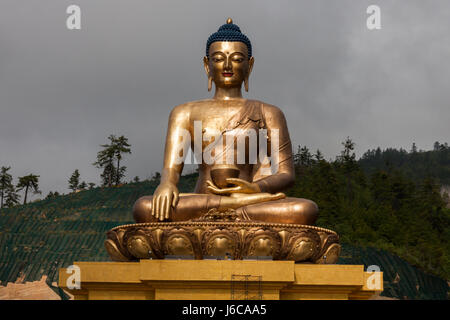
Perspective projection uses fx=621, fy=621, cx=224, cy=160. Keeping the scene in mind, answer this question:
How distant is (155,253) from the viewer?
560 cm

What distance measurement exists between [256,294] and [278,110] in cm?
294

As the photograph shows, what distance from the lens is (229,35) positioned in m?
7.14

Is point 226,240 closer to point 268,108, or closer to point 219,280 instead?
point 219,280

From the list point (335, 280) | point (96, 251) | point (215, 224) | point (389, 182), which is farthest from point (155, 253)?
point (389, 182)

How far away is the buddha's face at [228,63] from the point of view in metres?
7.13

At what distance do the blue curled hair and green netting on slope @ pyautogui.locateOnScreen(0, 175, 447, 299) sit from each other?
34.1ft

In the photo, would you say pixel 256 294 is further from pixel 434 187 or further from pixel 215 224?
pixel 434 187

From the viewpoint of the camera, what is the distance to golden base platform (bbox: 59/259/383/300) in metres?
4.70

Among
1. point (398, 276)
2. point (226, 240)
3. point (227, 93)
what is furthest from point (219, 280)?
point (398, 276)

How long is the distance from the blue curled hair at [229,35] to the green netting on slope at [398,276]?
1032cm

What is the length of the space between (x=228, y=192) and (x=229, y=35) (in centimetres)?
198

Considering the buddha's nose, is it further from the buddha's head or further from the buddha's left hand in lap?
the buddha's left hand in lap
